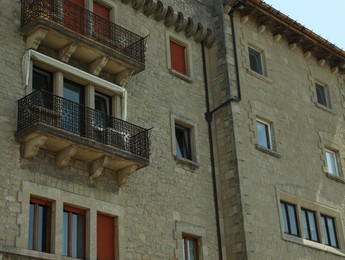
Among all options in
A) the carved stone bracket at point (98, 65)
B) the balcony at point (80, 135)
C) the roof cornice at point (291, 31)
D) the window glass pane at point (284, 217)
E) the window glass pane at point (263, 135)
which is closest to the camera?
the balcony at point (80, 135)

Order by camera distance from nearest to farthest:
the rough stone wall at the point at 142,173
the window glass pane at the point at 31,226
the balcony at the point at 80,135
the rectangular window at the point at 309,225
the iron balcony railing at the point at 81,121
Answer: the window glass pane at the point at 31,226 < the rough stone wall at the point at 142,173 < the balcony at the point at 80,135 < the iron balcony railing at the point at 81,121 < the rectangular window at the point at 309,225

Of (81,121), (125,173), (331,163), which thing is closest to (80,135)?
(81,121)

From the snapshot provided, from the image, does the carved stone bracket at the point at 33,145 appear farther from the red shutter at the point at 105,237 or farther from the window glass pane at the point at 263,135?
the window glass pane at the point at 263,135

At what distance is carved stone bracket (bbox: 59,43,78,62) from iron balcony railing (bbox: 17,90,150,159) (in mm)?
1579

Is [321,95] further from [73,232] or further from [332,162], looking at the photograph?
[73,232]

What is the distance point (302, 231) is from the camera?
76.6ft

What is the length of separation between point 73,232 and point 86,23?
20.0ft

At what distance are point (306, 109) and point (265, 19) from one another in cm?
375

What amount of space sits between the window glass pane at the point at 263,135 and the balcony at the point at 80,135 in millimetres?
5511

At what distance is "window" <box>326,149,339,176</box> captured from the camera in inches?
1038

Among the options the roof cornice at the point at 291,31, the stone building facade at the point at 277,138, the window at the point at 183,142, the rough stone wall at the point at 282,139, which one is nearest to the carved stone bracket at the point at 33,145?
the window at the point at 183,142

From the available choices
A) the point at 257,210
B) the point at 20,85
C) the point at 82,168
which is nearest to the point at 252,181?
the point at 257,210

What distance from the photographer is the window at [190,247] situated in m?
20.5

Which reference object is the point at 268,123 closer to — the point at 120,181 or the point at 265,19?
the point at 265,19
